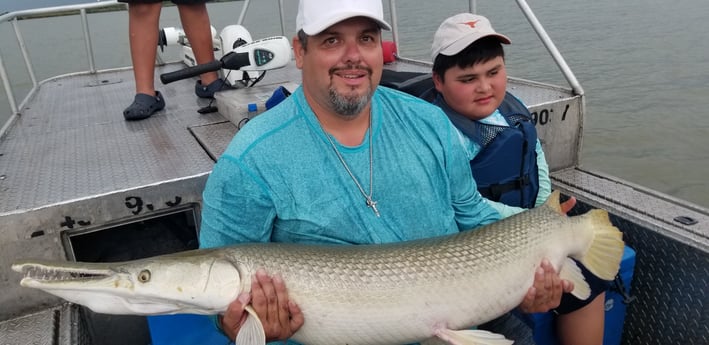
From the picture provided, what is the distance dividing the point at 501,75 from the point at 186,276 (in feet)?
6.92

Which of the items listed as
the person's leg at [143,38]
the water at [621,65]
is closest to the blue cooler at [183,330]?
the person's leg at [143,38]

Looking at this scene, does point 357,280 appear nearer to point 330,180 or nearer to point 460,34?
A: point 330,180

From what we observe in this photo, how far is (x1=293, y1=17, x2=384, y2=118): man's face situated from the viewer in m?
2.12

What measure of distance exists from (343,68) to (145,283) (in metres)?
1.01

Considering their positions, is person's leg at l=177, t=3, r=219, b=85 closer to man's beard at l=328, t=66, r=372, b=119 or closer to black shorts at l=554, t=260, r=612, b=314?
man's beard at l=328, t=66, r=372, b=119

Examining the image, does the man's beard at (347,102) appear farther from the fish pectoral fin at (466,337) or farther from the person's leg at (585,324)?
the person's leg at (585,324)

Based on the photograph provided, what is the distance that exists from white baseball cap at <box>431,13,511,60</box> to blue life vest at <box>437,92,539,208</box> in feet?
1.04

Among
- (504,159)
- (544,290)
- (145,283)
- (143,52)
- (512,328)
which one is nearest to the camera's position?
(145,283)

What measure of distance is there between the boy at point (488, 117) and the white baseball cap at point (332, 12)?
1.14 metres

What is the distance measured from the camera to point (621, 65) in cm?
1202

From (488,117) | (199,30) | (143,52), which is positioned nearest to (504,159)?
(488,117)

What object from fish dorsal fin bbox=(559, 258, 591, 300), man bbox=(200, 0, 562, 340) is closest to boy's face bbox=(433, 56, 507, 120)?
man bbox=(200, 0, 562, 340)

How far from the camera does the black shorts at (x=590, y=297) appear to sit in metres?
2.72

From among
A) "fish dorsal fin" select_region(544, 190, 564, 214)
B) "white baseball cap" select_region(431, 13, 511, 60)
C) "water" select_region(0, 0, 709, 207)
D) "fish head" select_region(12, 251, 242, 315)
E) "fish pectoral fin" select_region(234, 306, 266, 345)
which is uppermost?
"white baseball cap" select_region(431, 13, 511, 60)
